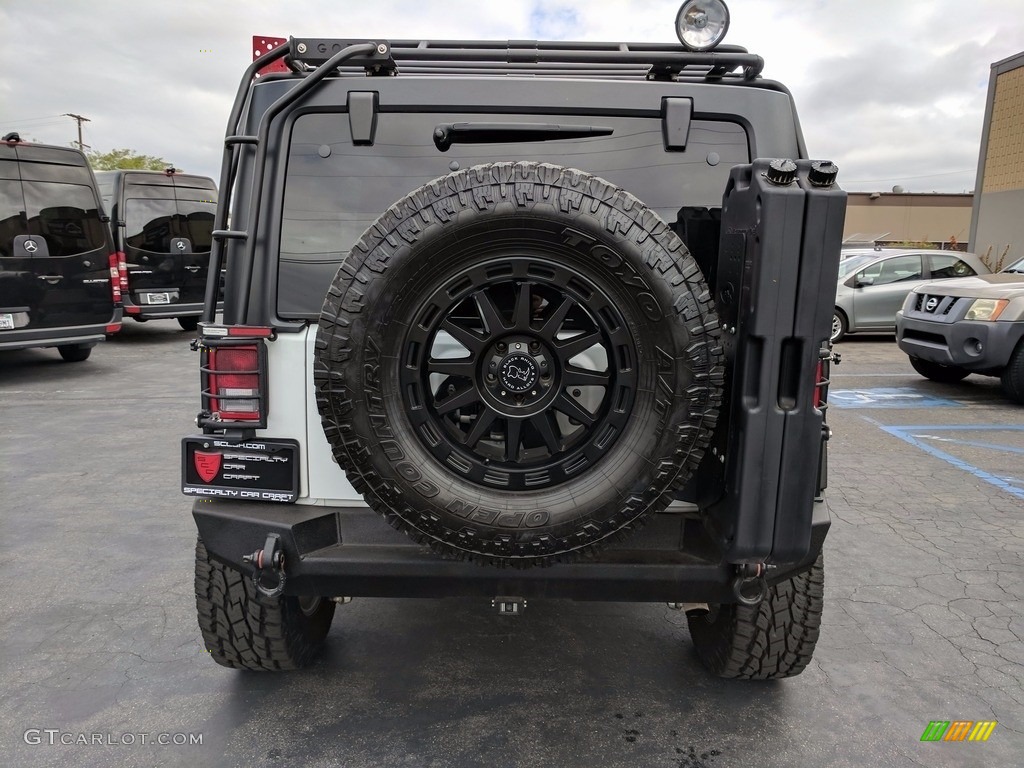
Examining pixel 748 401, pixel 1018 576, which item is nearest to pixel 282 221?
pixel 748 401

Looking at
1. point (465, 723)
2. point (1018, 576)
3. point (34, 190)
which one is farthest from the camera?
point (34, 190)

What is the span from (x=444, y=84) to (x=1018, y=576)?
374 cm

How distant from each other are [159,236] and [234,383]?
1104 centimetres

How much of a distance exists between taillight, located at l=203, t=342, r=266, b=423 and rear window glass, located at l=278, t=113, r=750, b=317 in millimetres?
193

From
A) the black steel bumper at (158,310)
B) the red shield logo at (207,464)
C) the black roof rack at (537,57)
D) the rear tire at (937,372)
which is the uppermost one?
the black roof rack at (537,57)

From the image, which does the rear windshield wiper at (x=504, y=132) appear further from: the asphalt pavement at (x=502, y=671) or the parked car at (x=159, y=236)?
the parked car at (x=159, y=236)

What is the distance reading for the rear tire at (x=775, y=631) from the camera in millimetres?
2611

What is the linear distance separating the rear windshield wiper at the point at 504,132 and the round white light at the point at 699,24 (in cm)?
43

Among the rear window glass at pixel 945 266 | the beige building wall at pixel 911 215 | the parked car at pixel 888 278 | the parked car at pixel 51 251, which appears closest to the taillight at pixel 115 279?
the parked car at pixel 51 251

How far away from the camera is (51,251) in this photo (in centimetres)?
870

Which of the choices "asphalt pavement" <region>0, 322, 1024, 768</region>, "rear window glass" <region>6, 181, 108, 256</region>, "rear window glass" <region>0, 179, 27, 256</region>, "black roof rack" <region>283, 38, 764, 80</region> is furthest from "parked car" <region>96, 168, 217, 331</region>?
"black roof rack" <region>283, 38, 764, 80</region>

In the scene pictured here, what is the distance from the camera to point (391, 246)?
1934mm

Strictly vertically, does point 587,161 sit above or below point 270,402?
above

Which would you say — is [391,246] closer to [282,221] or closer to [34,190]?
[282,221]
